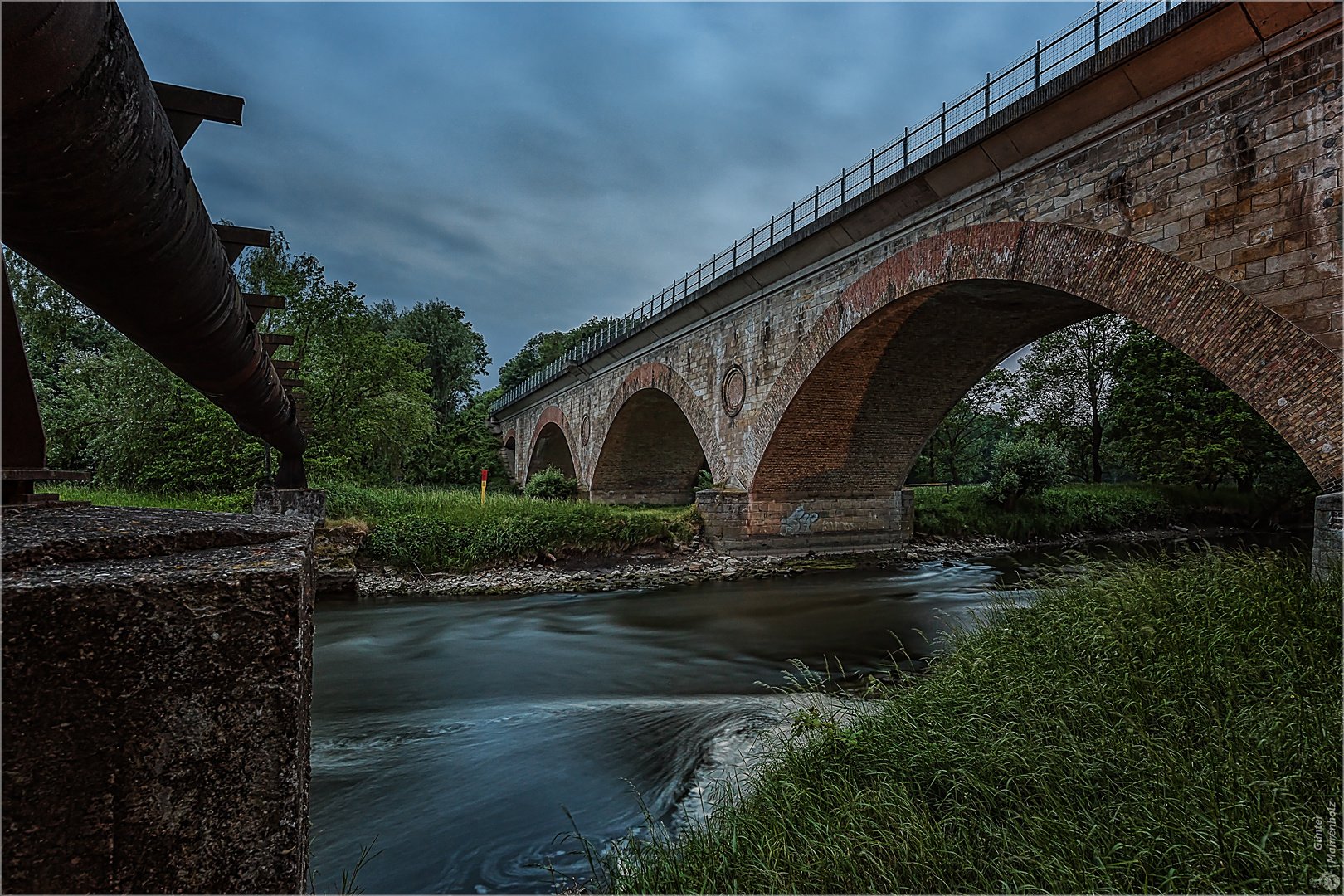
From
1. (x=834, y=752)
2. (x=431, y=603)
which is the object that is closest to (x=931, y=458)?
(x=431, y=603)

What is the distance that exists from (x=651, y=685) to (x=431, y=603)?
5.22m

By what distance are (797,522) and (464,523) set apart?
6844mm

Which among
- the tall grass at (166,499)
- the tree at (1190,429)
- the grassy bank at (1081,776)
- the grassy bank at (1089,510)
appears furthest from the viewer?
the tree at (1190,429)

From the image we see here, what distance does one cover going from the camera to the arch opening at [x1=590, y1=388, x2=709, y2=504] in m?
21.6

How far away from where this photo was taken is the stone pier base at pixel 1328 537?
14.7 feet

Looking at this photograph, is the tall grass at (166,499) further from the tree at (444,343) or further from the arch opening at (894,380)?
the tree at (444,343)

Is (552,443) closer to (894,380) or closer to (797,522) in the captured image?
(797,522)

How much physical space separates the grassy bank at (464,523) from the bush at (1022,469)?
30.1ft

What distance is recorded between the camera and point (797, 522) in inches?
561

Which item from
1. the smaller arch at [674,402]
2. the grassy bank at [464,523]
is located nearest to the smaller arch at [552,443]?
the smaller arch at [674,402]

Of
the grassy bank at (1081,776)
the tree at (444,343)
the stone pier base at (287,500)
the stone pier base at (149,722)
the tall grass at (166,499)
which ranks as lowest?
the grassy bank at (1081,776)

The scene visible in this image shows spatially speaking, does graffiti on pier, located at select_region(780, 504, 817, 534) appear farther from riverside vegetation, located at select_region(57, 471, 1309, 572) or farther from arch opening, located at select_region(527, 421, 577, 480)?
arch opening, located at select_region(527, 421, 577, 480)

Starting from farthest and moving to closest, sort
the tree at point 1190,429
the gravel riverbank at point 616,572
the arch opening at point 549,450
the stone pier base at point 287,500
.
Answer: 1. the arch opening at point 549,450
2. the tree at point 1190,429
3. the gravel riverbank at point 616,572
4. the stone pier base at point 287,500

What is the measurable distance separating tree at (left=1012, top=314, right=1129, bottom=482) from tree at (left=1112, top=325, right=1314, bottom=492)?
7.20 feet
